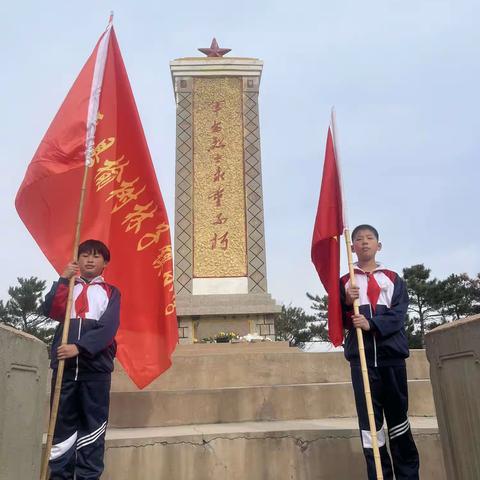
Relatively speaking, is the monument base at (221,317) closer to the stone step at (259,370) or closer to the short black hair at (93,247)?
the stone step at (259,370)

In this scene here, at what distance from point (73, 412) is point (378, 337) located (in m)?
1.66

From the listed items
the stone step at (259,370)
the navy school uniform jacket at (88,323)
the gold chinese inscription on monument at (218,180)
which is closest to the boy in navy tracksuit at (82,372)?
the navy school uniform jacket at (88,323)

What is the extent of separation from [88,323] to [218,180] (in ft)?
20.2

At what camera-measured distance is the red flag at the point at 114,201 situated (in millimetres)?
2816

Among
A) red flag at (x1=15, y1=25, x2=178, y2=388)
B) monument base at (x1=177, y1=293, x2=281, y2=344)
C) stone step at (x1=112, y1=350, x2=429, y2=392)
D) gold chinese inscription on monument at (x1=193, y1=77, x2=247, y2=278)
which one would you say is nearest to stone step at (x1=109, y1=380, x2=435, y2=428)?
stone step at (x1=112, y1=350, x2=429, y2=392)

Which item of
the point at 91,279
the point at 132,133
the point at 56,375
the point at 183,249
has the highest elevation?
the point at 183,249

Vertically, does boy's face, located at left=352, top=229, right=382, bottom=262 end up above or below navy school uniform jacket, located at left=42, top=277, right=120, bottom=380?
above

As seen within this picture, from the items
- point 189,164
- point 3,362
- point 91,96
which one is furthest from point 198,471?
point 189,164

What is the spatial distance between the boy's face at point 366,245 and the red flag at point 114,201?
1.20m

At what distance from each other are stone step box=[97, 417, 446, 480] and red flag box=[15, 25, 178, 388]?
1.71ft

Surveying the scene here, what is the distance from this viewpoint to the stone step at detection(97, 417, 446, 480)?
3.07m

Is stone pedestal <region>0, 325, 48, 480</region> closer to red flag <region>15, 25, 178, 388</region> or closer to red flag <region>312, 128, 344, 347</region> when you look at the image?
red flag <region>15, 25, 178, 388</region>

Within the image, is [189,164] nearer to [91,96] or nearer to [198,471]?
[91,96]

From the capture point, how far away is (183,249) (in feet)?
26.9
